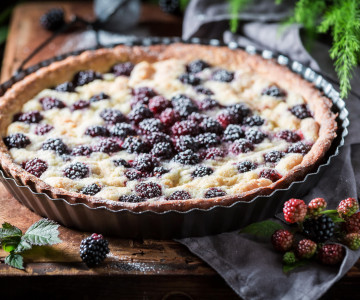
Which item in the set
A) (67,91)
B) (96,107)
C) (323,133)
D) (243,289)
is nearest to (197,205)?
(243,289)

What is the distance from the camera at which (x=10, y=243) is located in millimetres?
2215

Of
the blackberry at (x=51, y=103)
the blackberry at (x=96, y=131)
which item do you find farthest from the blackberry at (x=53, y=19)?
the blackberry at (x=96, y=131)

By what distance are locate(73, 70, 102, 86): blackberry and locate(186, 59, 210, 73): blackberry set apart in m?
0.59

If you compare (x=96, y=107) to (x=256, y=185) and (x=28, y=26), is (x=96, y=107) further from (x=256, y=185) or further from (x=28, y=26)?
(x=28, y=26)

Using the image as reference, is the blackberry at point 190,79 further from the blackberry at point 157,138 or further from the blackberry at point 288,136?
the blackberry at point 288,136

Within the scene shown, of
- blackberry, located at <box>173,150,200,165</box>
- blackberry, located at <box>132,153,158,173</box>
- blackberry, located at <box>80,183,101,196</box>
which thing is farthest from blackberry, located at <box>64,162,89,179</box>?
blackberry, located at <box>173,150,200,165</box>

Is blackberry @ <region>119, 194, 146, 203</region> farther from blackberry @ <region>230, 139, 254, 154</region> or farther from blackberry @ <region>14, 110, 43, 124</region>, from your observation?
blackberry @ <region>14, 110, 43, 124</region>

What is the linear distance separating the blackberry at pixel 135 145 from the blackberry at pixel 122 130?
0.07m

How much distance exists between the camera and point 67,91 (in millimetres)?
3141

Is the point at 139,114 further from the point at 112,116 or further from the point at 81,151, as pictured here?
the point at 81,151

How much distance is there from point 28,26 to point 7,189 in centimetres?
215

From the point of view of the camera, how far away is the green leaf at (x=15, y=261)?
2131 millimetres

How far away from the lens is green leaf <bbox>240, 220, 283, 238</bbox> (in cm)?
225

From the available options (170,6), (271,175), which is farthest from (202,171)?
(170,6)
